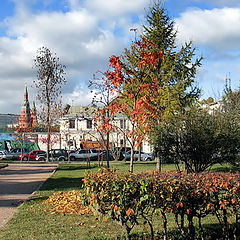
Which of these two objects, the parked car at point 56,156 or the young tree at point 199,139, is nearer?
the young tree at point 199,139

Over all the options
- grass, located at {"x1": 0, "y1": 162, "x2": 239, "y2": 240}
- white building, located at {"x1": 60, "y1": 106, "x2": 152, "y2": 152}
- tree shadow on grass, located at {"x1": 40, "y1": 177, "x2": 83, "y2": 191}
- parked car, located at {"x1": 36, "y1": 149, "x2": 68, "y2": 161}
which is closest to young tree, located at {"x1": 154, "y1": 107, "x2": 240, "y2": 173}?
white building, located at {"x1": 60, "y1": 106, "x2": 152, "y2": 152}

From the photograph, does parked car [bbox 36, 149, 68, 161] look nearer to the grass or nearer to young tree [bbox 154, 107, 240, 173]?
young tree [bbox 154, 107, 240, 173]

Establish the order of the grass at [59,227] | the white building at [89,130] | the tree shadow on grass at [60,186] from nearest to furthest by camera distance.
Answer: the grass at [59,227], the tree shadow on grass at [60,186], the white building at [89,130]

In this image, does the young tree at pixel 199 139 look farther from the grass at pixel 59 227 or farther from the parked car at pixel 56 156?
the parked car at pixel 56 156

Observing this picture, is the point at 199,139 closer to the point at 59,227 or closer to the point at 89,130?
the point at 59,227

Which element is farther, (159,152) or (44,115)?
(44,115)

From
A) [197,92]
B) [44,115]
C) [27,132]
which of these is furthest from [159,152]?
[27,132]

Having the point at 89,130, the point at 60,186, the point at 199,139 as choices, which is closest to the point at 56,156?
the point at 89,130

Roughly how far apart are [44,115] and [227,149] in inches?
1019

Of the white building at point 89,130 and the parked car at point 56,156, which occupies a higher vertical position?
the white building at point 89,130

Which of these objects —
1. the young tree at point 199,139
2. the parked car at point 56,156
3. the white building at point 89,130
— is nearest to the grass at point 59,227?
the white building at point 89,130

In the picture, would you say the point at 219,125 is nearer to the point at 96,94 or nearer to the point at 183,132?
the point at 183,132

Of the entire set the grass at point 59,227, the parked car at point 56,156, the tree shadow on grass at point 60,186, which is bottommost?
the tree shadow on grass at point 60,186

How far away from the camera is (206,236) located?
5.92 metres
